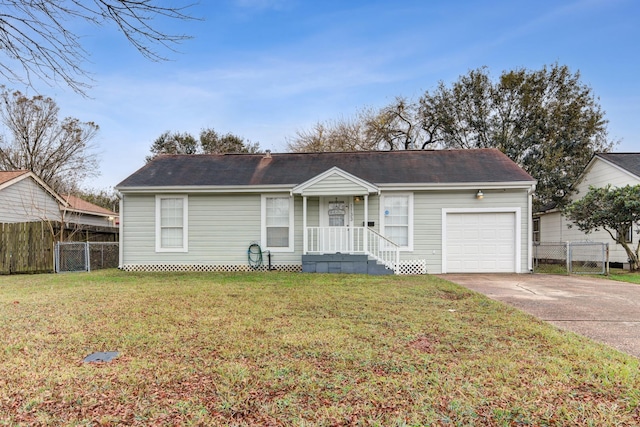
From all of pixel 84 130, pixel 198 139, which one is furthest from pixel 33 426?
pixel 198 139

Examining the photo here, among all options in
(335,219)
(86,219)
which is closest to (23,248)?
(335,219)

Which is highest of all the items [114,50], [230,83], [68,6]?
[230,83]

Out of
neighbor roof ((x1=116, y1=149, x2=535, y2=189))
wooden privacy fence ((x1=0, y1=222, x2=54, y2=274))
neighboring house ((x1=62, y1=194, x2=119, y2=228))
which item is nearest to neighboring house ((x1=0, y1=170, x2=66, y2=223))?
neighboring house ((x1=62, y1=194, x2=119, y2=228))

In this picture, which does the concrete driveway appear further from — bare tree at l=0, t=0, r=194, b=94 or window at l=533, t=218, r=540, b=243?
window at l=533, t=218, r=540, b=243

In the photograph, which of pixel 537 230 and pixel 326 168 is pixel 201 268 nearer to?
pixel 326 168

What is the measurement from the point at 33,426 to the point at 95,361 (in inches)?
43.3

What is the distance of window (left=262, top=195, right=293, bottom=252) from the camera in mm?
11188

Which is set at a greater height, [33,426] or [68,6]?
[68,6]

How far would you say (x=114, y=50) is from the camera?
16.1ft

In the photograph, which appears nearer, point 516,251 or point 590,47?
point 516,251

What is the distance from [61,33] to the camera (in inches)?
135

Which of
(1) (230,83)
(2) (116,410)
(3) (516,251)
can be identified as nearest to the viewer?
(2) (116,410)

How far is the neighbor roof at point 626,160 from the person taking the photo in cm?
1311

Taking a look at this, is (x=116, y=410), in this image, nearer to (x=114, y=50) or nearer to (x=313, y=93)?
(x=114, y=50)
